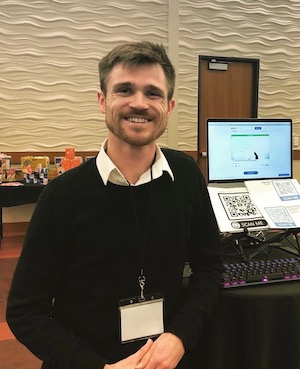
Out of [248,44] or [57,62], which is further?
[248,44]

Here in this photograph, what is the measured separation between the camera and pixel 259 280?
1.28 m

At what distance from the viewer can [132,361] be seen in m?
1.01

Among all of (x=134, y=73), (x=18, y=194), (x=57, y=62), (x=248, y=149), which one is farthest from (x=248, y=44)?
(x=134, y=73)

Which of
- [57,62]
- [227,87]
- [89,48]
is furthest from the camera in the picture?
[227,87]

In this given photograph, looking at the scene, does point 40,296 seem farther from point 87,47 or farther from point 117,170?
point 87,47

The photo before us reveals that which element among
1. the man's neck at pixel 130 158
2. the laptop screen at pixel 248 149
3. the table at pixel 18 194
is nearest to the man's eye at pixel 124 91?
the man's neck at pixel 130 158

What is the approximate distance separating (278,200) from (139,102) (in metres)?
0.91

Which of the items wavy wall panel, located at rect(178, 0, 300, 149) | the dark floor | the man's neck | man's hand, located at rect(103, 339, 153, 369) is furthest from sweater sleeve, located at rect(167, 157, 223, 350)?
wavy wall panel, located at rect(178, 0, 300, 149)

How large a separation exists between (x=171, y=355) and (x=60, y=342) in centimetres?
31

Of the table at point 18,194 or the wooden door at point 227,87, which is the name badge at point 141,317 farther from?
the wooden door at point 227,87

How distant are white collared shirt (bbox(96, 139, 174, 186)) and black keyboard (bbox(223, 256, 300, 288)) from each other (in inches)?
16.5

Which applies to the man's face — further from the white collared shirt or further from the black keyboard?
the black keyboard

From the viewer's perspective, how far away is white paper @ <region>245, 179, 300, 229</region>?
1.56 metres

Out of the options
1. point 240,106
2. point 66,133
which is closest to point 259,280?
point 66,133
